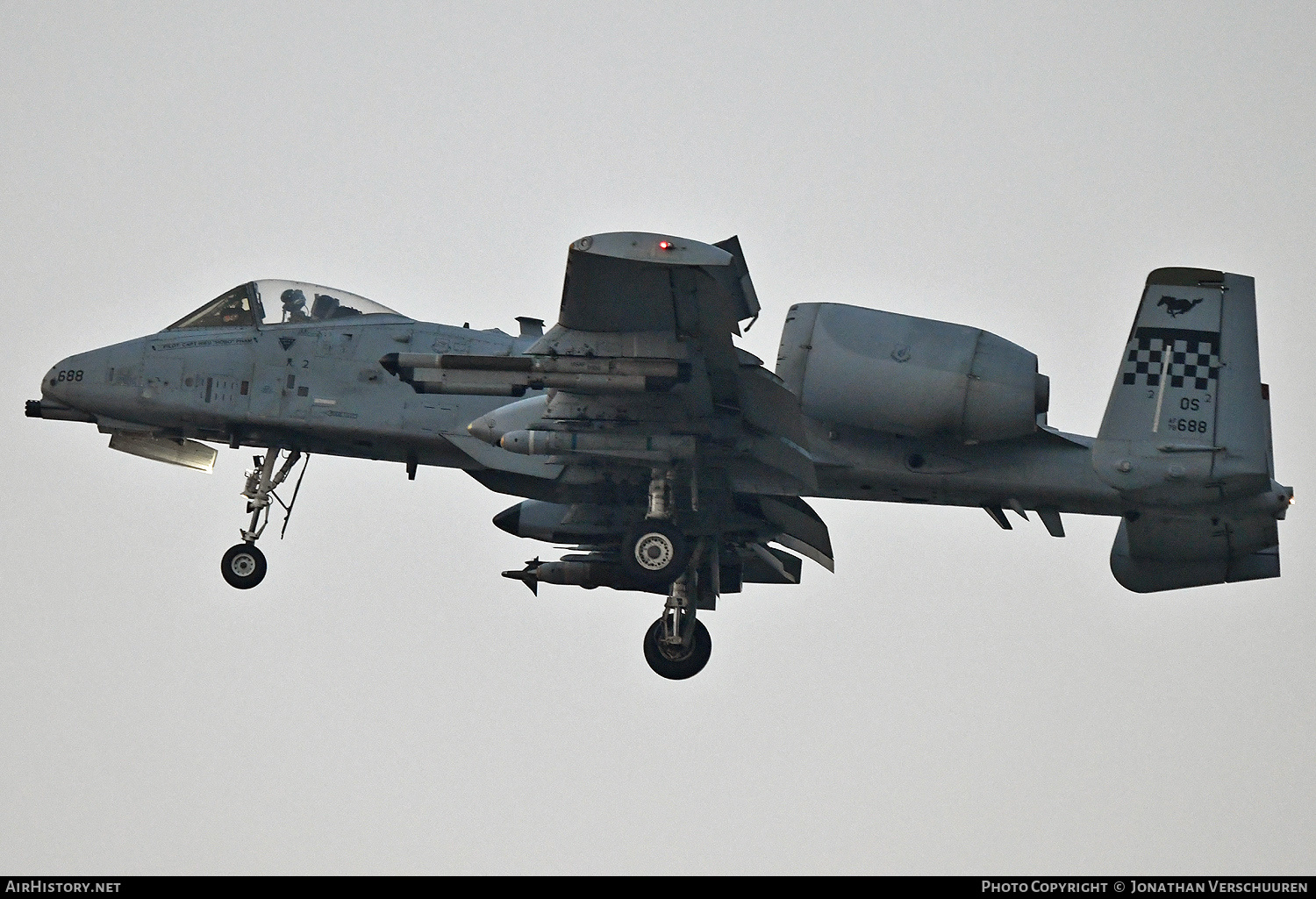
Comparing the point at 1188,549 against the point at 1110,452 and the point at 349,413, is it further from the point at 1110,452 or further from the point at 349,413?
the point at 349,413

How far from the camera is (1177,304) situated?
19438mm

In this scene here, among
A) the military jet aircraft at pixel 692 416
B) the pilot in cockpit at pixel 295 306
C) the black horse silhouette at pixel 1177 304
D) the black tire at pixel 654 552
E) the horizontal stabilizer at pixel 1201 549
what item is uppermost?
the pilot in cockpit at pixel 295 306

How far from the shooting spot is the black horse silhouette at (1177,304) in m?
19.4

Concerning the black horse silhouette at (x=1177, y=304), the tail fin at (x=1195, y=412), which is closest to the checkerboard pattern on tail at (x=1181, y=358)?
the tail fin at (x=1195, y=412)

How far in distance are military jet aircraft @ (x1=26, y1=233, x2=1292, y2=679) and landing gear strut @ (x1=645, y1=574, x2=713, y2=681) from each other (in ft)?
0.12

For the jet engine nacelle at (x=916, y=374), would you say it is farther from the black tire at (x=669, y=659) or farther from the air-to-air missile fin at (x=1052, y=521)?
Answer: the black tire at (x=669, y=659)

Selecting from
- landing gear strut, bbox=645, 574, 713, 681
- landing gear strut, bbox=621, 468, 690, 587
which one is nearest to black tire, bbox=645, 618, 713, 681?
landing gear strut, bbox=645, 574, 713, 681

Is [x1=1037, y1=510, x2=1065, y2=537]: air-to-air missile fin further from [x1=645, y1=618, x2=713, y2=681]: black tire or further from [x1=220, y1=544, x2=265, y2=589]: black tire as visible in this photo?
[x1=220, y1=544, x2=265, y2=589]: black tire

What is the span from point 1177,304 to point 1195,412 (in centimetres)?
121

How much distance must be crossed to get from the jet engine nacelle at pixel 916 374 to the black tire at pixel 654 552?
7.41ft

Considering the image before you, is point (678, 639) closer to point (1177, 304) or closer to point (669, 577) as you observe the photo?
point (669, 577)

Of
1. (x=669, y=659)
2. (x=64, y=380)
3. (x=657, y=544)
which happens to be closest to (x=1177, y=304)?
(x=657, y=544)

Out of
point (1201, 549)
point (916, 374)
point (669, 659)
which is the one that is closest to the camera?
point (916, 374)
